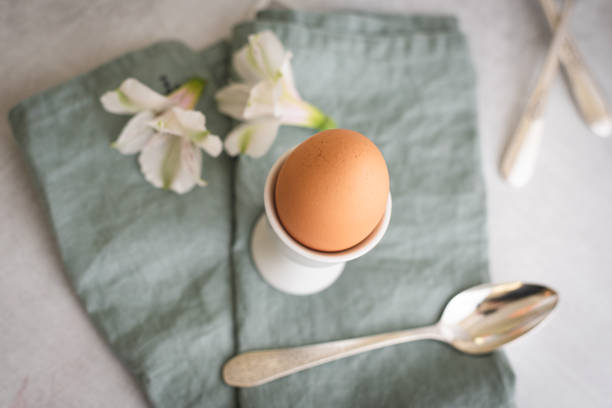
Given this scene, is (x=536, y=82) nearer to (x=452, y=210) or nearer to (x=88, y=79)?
(x=452, y=210)

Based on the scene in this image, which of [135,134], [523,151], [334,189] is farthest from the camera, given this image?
[523,151]

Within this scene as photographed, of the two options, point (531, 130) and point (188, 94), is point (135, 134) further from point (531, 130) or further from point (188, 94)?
point (531, 130)

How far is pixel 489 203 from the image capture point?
1.53ft

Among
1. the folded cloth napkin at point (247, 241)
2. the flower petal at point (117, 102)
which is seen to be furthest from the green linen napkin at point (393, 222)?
the flower petal at point (117, 102)

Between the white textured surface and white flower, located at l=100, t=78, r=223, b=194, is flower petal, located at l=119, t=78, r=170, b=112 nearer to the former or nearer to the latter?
white flower, located at l=100, t=78, r=223, b=194

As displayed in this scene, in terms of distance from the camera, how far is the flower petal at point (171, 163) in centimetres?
37

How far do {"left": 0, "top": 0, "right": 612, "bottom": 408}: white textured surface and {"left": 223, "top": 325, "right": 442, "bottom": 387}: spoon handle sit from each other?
0.09 metres

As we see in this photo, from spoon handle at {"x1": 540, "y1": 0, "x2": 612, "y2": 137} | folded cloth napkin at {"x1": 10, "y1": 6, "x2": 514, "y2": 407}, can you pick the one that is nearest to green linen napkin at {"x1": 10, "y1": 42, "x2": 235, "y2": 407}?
folded cloth napkin at {"x1": 10, "y1": 6, "x2": 514, "y2": 407}

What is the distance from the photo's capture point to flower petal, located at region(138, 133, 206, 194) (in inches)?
14.7

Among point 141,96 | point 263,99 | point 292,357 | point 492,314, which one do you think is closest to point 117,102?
point 141,96

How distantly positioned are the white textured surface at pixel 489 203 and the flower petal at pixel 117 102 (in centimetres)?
12

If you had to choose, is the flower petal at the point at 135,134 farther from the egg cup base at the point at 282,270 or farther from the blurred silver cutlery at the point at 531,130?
the blurred silver cutlery at the point at 531,130

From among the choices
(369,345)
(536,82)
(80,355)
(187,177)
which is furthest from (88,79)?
(536,82)

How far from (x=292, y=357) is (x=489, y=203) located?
10.6 inches
